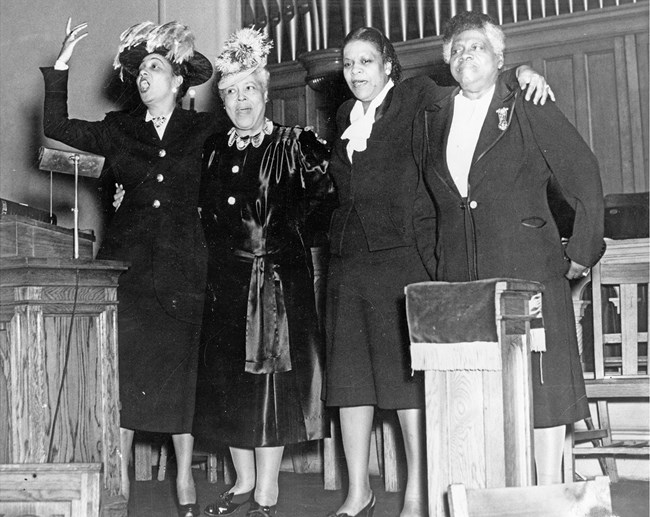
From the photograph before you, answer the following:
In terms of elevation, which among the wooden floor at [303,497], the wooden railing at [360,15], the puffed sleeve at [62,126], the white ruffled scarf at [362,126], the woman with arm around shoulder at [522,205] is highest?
the wooden railing at [360,15]

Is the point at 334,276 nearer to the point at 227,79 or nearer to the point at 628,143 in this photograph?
the point at 227,79

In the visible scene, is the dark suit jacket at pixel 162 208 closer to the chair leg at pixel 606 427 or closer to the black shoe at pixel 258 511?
the black shoe at pixel 258 511

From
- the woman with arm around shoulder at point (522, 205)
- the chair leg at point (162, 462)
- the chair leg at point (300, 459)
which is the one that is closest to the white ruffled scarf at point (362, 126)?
the woman with arm around shoulder at point (522, 205)

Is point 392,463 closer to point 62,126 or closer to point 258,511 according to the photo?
point 258,511

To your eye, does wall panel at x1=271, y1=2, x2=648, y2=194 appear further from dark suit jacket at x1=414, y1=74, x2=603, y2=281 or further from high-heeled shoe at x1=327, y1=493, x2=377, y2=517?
high-heeled shoe at x1=327, y1=493, x2=377, y2=517

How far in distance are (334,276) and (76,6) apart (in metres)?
3.69

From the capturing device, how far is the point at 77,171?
145 inches

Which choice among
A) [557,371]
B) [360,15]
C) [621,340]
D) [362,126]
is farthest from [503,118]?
[360,15]

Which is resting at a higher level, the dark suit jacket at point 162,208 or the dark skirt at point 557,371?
the dark suit jacket at point 162,208

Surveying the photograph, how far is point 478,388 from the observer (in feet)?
7.79

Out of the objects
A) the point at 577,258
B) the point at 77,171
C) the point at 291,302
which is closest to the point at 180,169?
the point at 77,171

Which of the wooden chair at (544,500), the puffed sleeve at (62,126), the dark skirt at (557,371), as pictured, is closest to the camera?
the wooden chair at (544,500)

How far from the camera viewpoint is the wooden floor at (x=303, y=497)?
3666 millimetres

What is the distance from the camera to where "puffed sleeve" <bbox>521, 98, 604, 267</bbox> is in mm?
2906
